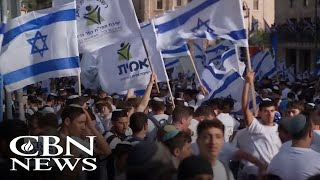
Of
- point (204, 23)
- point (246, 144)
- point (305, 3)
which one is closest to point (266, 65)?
point (204, 23)

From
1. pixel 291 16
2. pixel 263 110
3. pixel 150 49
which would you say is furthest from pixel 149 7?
pixel 263 110

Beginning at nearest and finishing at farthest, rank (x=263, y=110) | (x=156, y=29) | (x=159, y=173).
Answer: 1. (x=159, y=173)
2. (x=263, y=110)
3. (x=156, y=29)

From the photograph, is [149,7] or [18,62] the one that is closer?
[18,62]

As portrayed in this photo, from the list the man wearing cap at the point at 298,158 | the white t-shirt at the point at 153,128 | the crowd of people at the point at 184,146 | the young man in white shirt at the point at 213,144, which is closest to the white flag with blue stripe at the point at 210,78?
the white t-shirt at the point at 153,128

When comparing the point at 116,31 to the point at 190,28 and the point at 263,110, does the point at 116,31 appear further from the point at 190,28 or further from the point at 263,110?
the point at 263,110

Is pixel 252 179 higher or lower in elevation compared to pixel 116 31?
lower

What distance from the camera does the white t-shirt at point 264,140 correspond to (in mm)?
7719

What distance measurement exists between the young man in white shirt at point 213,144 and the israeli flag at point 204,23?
5567mm

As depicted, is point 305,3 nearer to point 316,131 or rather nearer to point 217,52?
point 217,52

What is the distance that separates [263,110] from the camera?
8008 mm

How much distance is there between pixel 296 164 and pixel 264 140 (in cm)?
181

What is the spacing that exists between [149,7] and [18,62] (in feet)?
266

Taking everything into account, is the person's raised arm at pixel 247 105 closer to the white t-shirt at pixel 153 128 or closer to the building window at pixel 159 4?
the white t-shirt at pixel 153 128

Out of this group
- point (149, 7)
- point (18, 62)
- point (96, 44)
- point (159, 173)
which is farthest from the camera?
point (149, 7)
